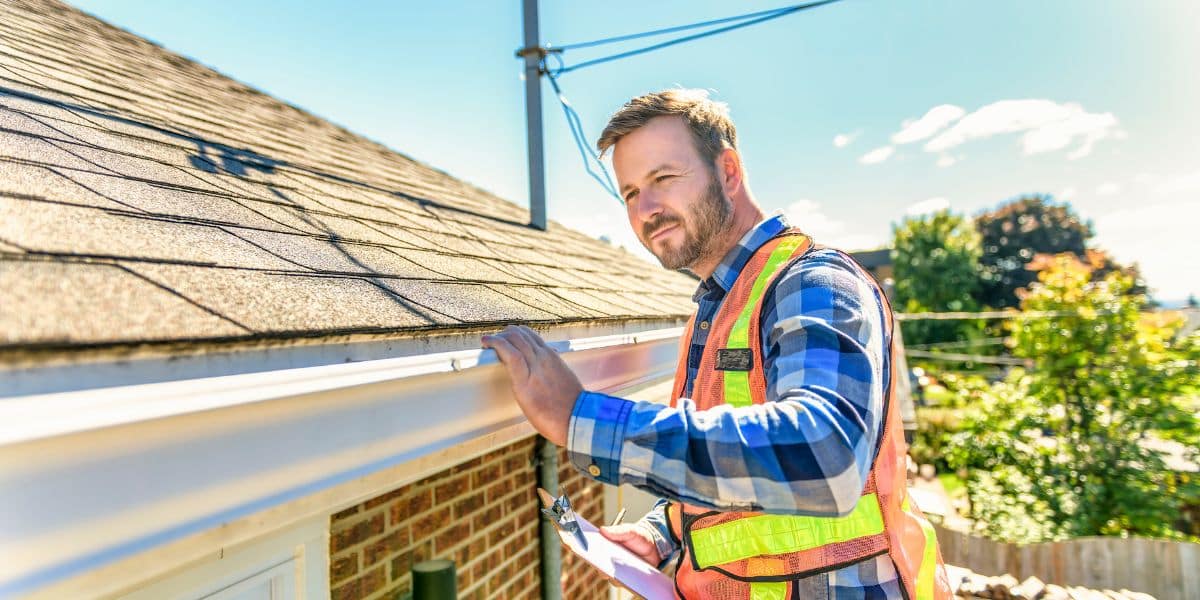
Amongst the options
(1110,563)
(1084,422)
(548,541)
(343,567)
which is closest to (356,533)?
(343,567)

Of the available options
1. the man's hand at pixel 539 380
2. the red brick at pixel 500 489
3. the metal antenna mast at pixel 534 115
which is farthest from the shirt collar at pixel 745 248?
the metal antenna mast at pixel 534 115

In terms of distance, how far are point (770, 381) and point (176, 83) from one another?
3.80 m

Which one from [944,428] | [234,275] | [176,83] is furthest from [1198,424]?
[176,83]

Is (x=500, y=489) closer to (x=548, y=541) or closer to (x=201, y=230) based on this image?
(x=548, y=541)

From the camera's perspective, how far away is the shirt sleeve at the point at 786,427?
3.23 feet

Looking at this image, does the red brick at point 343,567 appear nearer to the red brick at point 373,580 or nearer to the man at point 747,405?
the red brick at point 373,580

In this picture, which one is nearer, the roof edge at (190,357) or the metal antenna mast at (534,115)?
the roof edge at (190,357)

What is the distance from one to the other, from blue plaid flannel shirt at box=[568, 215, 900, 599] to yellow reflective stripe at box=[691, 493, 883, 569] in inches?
3.2

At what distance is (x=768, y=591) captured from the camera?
1.31 m

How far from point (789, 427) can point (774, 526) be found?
42 cm

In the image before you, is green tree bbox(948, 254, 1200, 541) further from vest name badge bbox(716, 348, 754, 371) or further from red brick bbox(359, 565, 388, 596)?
vest name badge bbox(716, 348, 754, 371)

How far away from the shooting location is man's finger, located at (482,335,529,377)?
1.32 metres

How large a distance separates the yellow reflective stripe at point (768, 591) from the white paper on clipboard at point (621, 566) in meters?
0.38

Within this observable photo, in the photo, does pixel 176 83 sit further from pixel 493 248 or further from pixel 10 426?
pixel 10 426
